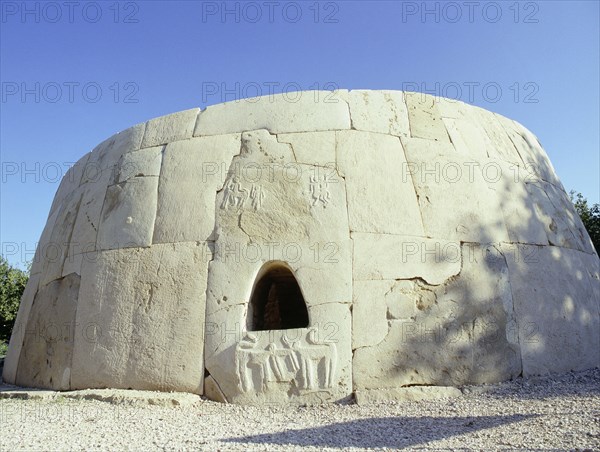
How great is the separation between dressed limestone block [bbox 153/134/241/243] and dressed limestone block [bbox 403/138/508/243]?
1.98 meters

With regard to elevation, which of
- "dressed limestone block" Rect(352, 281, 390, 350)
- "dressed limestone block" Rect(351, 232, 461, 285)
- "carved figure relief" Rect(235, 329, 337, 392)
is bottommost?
"carved figure relief" Rect(235, 329, 337, 392)

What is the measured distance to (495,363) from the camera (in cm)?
579

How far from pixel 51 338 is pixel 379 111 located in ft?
15.9

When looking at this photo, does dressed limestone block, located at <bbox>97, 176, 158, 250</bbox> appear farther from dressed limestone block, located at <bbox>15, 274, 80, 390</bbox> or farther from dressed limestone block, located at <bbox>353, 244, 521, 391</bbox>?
dressed limestone block, located at <bbox>353, 244, 521, 391</bbox>

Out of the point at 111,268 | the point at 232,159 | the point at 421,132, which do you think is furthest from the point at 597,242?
the point at 111,268

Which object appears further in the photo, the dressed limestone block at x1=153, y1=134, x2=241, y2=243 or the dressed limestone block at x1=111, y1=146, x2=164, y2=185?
the dressed limestone block at x1=111, y1=146, x2=164, y2=185

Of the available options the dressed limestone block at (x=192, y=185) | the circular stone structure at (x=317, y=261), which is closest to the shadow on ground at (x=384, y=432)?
the circular stone structure at (x=317, y=261)

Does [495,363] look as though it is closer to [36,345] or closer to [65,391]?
[65,391]

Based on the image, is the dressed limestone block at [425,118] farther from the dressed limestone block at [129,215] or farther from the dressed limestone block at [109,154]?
the dressed limestone block at [109,154]

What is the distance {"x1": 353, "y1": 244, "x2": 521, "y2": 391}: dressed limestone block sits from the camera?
18.1 ft

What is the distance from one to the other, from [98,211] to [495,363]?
16.4 ft

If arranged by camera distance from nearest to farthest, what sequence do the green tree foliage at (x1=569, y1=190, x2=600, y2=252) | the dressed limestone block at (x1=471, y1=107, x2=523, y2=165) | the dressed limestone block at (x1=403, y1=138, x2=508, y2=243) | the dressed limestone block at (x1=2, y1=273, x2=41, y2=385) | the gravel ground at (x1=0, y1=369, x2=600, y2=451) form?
the gravel ground at (x1=0, y1=369, x2=600, y2=451) → the dressed limestone block at (x1=403, y1=138, x2=508, y2=243) → the dressed limestone block at (x1=471, y1=107, x2=523, y2=165) → the dressed limestone block at (x1=2, y1=273, x2=41, y2=385) → the green tree foliage at (x1=569, y1=190, x2=600, y2=252)

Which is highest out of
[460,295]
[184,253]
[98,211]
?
[98,211]

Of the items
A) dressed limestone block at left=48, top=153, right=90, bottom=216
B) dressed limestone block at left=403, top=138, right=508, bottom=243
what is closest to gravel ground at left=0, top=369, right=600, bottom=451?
dressed limestone block at left=403, top=138, right=508, bottom=243
